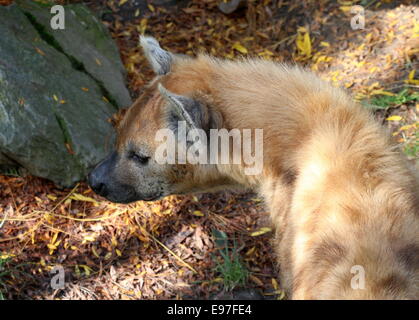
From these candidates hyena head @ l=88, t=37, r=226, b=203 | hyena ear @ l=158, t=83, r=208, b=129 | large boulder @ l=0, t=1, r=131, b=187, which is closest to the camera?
hyena ear @ l=158, t=83, r=208, b=129

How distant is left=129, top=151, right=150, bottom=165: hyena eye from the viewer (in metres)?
3.16

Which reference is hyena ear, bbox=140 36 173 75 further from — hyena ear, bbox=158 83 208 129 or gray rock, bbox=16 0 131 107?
gray rock, bbox=16 0 131 107

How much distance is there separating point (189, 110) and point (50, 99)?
7.30 ft

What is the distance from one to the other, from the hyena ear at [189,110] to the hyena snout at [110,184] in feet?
2.28

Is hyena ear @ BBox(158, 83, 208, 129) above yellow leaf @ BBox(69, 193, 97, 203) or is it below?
above

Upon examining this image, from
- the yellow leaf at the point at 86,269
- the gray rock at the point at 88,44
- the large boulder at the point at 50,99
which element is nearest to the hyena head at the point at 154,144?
the yellow leaf at the point at 86,269

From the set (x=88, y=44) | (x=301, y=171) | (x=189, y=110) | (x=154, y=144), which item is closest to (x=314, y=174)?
(x=301, y=171)

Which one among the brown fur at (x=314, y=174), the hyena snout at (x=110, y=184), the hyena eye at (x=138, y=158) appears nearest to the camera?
the brown fur at (x=314, y=174)

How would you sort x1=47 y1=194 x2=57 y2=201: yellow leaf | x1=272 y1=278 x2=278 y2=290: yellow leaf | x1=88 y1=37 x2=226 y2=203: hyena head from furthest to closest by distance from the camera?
x1=47 y1=194 x2=57 y2=201: yellow leaf < x1=272 y1=278 x2=278 y2=290: yellow leaf < x1=88 y1=37 x2=226 y2=203: hyena head

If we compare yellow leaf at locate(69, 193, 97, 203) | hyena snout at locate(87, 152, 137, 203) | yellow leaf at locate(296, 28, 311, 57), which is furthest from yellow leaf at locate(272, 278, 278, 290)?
yellow leaf at locate(296, 28, 311, 57)

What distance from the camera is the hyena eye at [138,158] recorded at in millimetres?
3158

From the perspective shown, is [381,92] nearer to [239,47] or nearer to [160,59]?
[239,47]

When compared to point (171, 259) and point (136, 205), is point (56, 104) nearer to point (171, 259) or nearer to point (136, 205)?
point (136, 205)

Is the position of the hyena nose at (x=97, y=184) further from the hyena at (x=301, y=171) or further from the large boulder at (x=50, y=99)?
the large boulder at (x=50, y=99)
